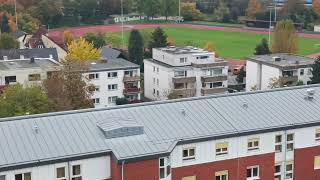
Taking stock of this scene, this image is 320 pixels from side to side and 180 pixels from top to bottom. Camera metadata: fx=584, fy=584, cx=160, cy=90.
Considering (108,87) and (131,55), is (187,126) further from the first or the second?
(131,55)

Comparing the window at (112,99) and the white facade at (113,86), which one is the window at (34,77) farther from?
the window at (112,99)

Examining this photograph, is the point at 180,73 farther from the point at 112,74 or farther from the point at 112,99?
the point at 112,99

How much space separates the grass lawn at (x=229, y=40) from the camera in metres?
73.2

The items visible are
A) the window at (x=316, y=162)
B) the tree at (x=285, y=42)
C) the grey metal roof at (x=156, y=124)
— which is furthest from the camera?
the tree at (x=285, y=42)

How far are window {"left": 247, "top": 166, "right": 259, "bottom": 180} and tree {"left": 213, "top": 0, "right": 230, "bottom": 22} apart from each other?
271ft

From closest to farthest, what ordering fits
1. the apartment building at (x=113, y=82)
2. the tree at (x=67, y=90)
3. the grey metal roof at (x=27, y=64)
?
1. the tree at (x=67, y=90)
2. the grey metal roof at (x=27, y=64)
3. the apartment building at (x=113, y=82)

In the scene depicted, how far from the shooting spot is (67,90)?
118 feet

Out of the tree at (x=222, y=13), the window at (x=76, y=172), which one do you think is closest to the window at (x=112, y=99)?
the window at (x=76, y=172)

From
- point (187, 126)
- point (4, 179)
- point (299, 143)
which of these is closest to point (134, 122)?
point (187, 126)

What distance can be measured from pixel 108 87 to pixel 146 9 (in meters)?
58.9

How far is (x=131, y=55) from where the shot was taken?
58.4 meters

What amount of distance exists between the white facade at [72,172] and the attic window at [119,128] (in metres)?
0.87

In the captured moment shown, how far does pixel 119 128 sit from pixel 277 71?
95.6 feet

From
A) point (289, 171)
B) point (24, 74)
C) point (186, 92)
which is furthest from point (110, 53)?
point (289, 171)
